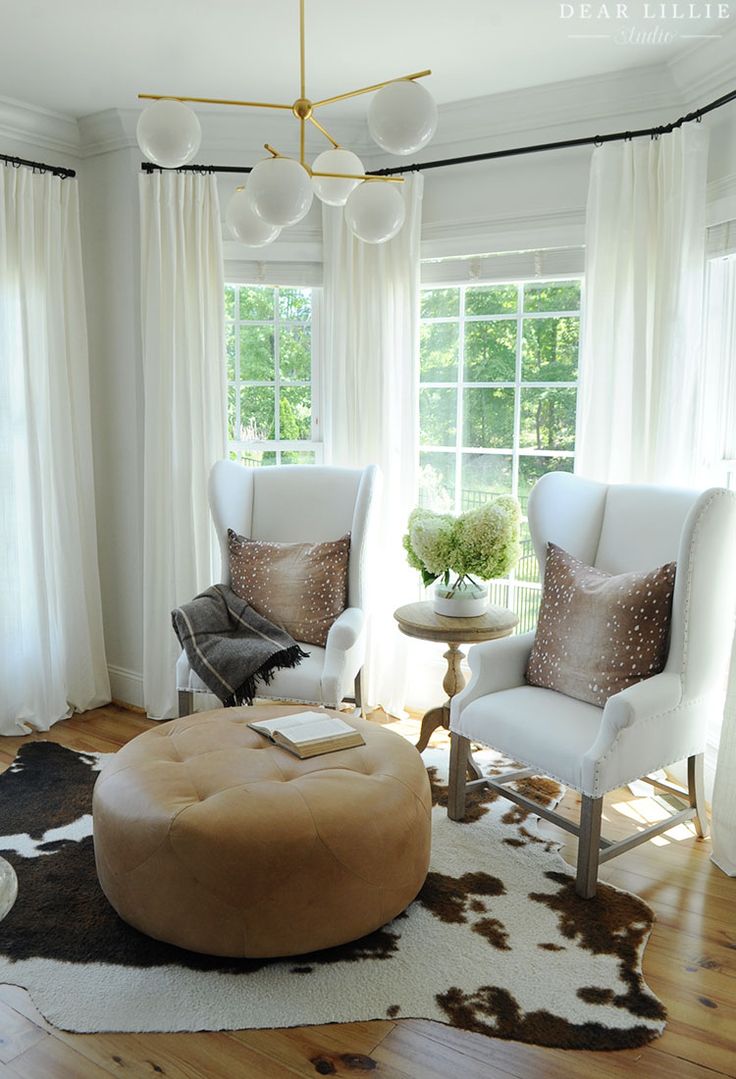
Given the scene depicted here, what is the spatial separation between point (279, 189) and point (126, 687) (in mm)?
2934

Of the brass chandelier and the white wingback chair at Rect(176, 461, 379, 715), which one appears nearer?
the brass chandelier

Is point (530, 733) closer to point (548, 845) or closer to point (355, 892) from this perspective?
point (548, 845)

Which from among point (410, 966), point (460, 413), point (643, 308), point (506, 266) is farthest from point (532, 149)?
point (410, 966)

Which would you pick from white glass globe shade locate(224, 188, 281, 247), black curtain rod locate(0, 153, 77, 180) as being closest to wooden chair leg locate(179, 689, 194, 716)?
white glass globe shade locate(224, 188, 281, 247)

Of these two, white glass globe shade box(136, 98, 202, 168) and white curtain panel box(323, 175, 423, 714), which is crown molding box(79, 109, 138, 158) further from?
white glass globe shade box(136, 98, 202, 168)

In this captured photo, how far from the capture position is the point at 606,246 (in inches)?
137

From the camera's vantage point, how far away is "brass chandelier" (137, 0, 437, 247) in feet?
6.93

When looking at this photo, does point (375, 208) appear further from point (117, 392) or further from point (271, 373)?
point (117, 392)

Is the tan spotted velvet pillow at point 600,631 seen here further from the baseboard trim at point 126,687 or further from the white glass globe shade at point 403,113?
the baseboard trim at point 126,687

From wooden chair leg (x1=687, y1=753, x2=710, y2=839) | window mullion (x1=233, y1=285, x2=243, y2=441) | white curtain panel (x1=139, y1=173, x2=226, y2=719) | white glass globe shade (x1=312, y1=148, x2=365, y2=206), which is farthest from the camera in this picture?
window mullion (x1=233, y1=285, x2=243, y2=441)

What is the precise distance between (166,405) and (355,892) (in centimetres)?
251

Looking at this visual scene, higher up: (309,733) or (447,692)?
(309,733)

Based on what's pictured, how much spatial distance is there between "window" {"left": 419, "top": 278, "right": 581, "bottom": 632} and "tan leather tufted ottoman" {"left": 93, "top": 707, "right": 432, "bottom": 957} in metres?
1.91

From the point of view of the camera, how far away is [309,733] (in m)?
2.69
